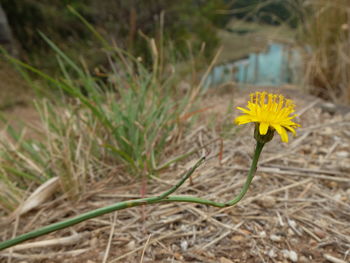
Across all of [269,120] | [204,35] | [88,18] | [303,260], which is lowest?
[204,35]

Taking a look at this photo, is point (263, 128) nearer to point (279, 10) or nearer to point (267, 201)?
point (267, 201)

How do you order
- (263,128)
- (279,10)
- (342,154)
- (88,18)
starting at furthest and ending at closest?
1. (88,18)
2. (279,10)
3. (342,154)
4. (263,128)

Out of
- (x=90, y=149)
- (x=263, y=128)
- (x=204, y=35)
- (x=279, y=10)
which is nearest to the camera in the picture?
(x=263, y=128)

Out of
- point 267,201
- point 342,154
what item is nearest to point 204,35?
point 342,154

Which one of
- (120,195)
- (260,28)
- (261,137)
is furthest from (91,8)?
(261,137)

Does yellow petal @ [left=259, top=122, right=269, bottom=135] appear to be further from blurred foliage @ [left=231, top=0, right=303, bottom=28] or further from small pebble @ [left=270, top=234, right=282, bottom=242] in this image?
blurred foliage @ [left=231, top=0, right=303, bottom=28]

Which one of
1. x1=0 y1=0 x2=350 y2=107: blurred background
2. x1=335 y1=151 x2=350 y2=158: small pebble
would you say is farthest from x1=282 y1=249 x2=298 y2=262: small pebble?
x1=0 y1=0 x2=350 y2=107: blurred background

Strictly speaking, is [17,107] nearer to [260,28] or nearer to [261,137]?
[260,28]

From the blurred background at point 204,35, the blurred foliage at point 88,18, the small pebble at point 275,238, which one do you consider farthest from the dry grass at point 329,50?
the blurred foliage at point 88,18

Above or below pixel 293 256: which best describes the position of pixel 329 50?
below
